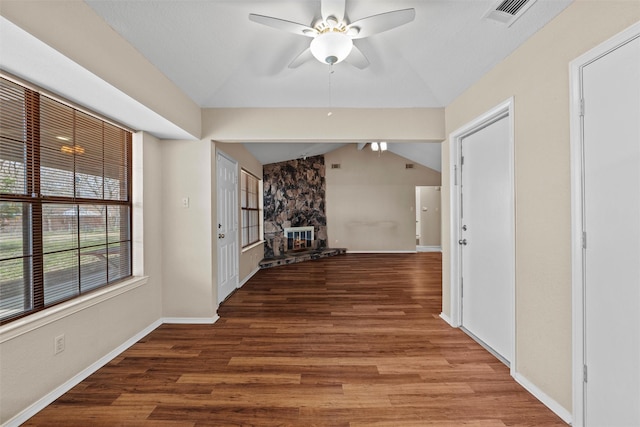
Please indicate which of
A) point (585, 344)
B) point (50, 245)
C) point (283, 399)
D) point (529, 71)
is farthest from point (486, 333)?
point (50, 245)

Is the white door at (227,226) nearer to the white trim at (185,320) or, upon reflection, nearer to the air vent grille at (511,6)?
the white trim at (185,320)

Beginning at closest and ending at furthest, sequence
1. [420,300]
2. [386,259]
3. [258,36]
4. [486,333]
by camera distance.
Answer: [258,36]
[486,333]
[420,300]
[386,259]

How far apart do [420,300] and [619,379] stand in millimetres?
2540

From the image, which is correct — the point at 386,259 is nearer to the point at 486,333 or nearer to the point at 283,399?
the point at 486,333

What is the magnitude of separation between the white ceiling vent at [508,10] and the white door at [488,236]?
2.31 feet

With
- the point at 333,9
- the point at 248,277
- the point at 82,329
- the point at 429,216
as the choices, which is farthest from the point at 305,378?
the point at 429,216

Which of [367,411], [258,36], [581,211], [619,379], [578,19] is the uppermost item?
[258,36]

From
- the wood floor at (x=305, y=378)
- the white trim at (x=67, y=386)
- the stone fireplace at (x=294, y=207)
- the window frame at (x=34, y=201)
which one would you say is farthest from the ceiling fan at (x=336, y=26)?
the stone fireplace at (x=294, y=207)

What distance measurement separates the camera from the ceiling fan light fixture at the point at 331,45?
1598 mm

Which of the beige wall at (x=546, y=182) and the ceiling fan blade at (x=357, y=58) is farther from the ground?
the ceiling fan blade at (x=357, y=58)

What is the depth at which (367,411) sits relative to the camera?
1728 millimetres

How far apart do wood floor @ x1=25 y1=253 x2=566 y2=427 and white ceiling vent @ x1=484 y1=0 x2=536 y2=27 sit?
246 centimetres

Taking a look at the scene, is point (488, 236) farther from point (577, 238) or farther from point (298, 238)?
point (298, 238)

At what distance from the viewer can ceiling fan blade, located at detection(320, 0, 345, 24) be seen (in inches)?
63.5
